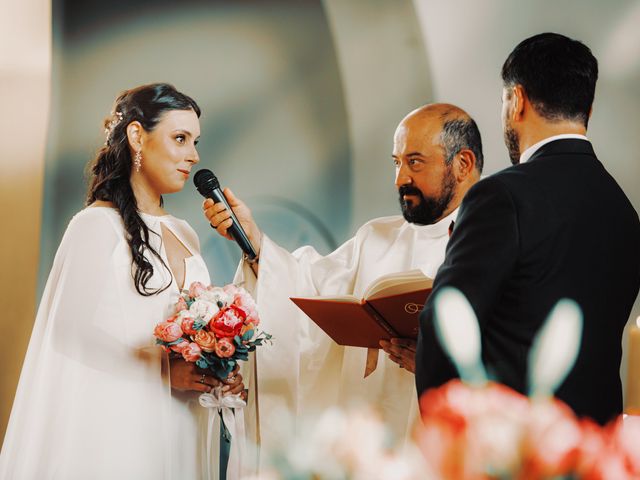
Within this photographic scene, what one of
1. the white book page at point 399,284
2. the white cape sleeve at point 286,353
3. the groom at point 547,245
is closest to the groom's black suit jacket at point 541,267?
the groom at point 547,245

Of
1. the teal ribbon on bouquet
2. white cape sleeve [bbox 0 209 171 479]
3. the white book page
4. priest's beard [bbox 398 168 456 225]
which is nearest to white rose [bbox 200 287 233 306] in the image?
white cape sleeve [bbox 0 209 171 479]

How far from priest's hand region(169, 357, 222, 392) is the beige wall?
1.48m

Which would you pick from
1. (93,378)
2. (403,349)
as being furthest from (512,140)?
(93,378)

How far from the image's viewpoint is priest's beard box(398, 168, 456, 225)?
3205mm

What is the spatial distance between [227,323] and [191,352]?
0.16 metres

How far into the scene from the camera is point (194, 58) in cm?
448

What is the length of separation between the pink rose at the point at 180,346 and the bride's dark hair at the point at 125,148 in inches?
14.6

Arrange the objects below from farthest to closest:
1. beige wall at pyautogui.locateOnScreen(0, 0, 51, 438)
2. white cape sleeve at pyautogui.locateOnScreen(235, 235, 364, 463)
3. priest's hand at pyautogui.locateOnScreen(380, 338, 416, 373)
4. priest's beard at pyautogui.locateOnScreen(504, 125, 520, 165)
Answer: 1. beige wall at pyautogui.locateOnScreen(0, 0, 51, 438)
2. white cape sleeve at pyautogui.locateOnScreen(235, 235, 364, 463)
3. priest's hand at pyautogui.locateOnScreen(380, 338, 416, 373)
4. priest's beard at pyautogui.locateOnScreen(504, 125, 520, 165)

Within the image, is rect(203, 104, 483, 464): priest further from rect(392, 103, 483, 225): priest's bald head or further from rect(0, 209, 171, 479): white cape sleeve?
rect(0, 209, 171, 479): white cape sleeve

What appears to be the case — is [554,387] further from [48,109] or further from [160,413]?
[48,109]

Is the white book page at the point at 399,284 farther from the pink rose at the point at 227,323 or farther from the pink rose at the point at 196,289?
the pink rose at the point at 196,289

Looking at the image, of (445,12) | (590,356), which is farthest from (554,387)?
(445,12)

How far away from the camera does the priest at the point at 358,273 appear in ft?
10.5

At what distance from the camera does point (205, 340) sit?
2670mm
